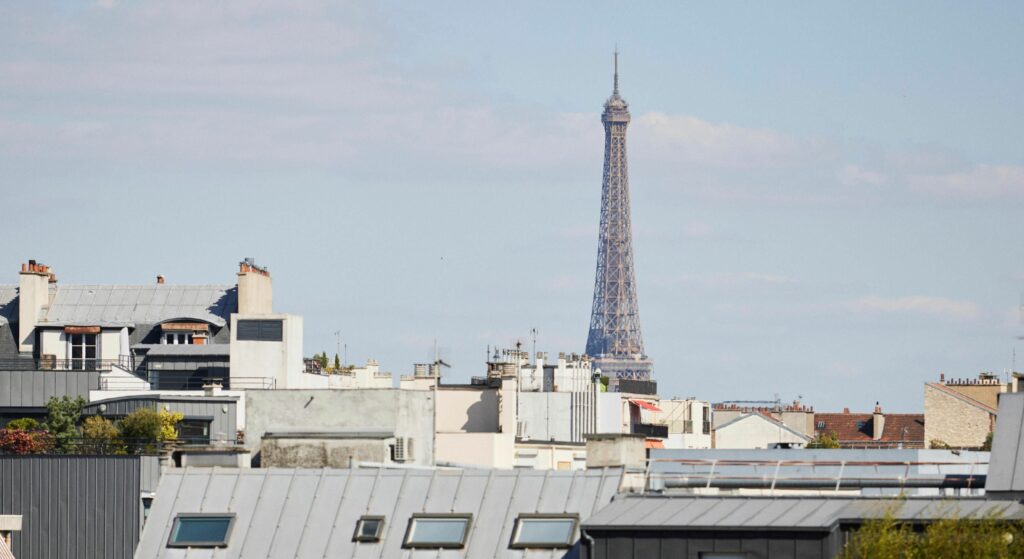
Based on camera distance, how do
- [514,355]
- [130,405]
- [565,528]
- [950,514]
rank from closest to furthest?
1. [950,514]
2. [565,528]
3. [130,405]
4. [514,355]

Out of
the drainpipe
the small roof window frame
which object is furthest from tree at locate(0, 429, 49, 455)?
the drainpipe

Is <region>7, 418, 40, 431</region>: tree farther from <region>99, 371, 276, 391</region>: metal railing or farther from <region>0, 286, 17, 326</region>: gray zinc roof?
<region>0, 286, 17, 326</region>: gray zinc roof

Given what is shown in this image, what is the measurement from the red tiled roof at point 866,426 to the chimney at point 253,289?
4870 centimetres

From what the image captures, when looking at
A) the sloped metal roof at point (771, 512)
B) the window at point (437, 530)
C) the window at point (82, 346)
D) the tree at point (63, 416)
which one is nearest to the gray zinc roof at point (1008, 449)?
the sloped metal roof at point (771, 512)

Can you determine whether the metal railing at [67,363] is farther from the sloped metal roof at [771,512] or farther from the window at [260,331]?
the sloped metal roof at [771,512]

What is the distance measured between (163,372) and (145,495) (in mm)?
41054

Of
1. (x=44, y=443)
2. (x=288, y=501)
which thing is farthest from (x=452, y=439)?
(x=288, y=501)

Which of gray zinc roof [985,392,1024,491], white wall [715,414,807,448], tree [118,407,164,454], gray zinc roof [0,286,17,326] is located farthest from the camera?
white wall [715,414,807,448]

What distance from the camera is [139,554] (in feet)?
146

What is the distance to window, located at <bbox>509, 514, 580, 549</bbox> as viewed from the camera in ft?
138

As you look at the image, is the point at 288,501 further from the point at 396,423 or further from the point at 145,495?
the point at 145,495

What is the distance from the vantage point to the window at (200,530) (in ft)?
146

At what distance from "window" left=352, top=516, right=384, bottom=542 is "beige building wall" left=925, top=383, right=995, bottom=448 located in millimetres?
74217

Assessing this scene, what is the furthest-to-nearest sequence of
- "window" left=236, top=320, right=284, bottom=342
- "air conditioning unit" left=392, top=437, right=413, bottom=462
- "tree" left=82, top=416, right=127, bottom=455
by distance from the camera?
"window" left=236, top=320, right=284, bottom=342 < "tree" left=82, top=416, right=127, bottom=455 < "air conditioning unit" left=392, top=437, right=413, bottom=462
